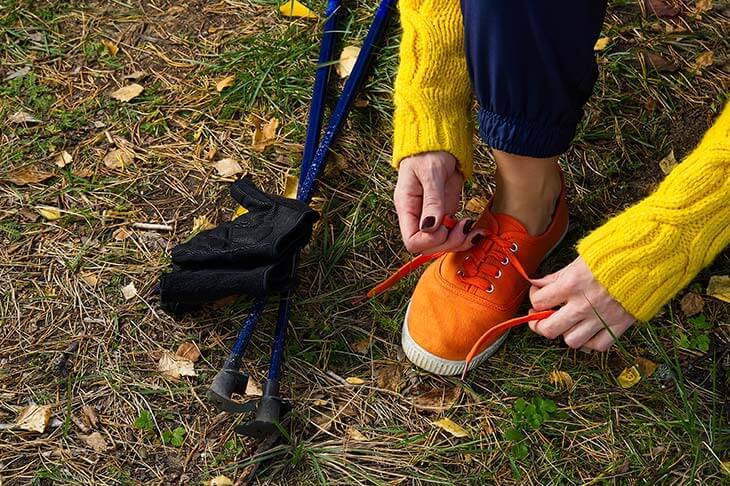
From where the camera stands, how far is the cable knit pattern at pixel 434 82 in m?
1.99

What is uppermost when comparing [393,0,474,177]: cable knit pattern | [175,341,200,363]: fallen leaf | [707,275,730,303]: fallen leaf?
[393,0,474,177]: cable knit pattern

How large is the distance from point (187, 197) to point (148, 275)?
0.96ft

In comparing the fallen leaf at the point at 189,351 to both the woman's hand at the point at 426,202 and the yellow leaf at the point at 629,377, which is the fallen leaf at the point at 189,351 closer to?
the woman's hand at the point at 426,202

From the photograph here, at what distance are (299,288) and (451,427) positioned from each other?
1.86ft

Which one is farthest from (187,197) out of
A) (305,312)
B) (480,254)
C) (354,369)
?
(480,254)

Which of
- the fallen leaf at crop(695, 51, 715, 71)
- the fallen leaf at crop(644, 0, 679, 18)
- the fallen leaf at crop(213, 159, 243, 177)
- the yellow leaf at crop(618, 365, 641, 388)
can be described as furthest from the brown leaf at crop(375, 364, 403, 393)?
the fallen leaf at crop(644, 0, 679, 18)

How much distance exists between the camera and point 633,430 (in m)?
2.00

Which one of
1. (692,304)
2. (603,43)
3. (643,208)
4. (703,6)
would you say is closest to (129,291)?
(643,208)

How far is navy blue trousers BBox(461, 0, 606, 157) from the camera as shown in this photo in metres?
1.69

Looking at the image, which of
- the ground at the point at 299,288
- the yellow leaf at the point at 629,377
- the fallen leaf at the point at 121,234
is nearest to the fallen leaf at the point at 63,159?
the ground at the point at 299,288

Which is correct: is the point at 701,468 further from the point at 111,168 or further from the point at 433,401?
the point at 111,168

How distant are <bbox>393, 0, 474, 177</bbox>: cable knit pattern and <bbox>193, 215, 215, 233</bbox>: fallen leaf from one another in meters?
0.69

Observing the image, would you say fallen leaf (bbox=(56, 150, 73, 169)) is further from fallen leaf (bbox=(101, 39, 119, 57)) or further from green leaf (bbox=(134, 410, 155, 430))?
green leaf (bbox=(134, 410, 155, 430))

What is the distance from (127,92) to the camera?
9.06 feet
